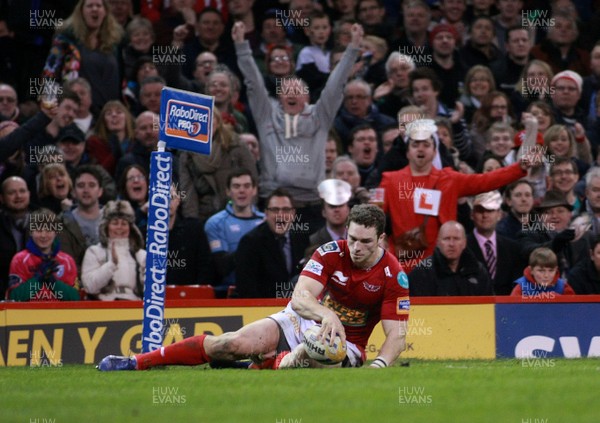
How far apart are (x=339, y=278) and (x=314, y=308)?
579 mm

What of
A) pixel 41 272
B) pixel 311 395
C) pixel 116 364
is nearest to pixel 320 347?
pixel 311 395

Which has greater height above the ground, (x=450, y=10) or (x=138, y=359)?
(x=450, y=10)

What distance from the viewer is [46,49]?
18031mm

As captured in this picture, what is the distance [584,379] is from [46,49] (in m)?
10.7

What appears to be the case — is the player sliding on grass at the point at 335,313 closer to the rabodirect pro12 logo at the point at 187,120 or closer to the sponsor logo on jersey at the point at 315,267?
the sponsor logo on jersey at the point at 315,267

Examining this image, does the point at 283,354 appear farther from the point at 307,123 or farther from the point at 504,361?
the point at 307,123

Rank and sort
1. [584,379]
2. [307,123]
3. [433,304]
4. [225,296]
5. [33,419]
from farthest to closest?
[307,123] < [225,296] < [433,304] < [584,379] < [33,419]

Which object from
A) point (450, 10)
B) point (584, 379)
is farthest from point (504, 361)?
point (450, 10)

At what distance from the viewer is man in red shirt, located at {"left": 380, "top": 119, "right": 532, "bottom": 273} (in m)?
14.0

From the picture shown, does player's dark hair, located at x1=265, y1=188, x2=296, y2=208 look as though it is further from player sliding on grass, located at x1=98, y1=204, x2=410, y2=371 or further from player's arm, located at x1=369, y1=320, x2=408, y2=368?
player's arm, located at x1=369, y1=320, x2=408, y2=368

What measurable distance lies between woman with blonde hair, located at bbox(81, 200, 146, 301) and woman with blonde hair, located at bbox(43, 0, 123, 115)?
314 centimetres

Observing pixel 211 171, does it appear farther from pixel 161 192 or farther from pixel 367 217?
pixel 367 217

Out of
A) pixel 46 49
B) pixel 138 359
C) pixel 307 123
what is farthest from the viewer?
pixel 46 49

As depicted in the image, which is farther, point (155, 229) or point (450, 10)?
point (450, 10)
